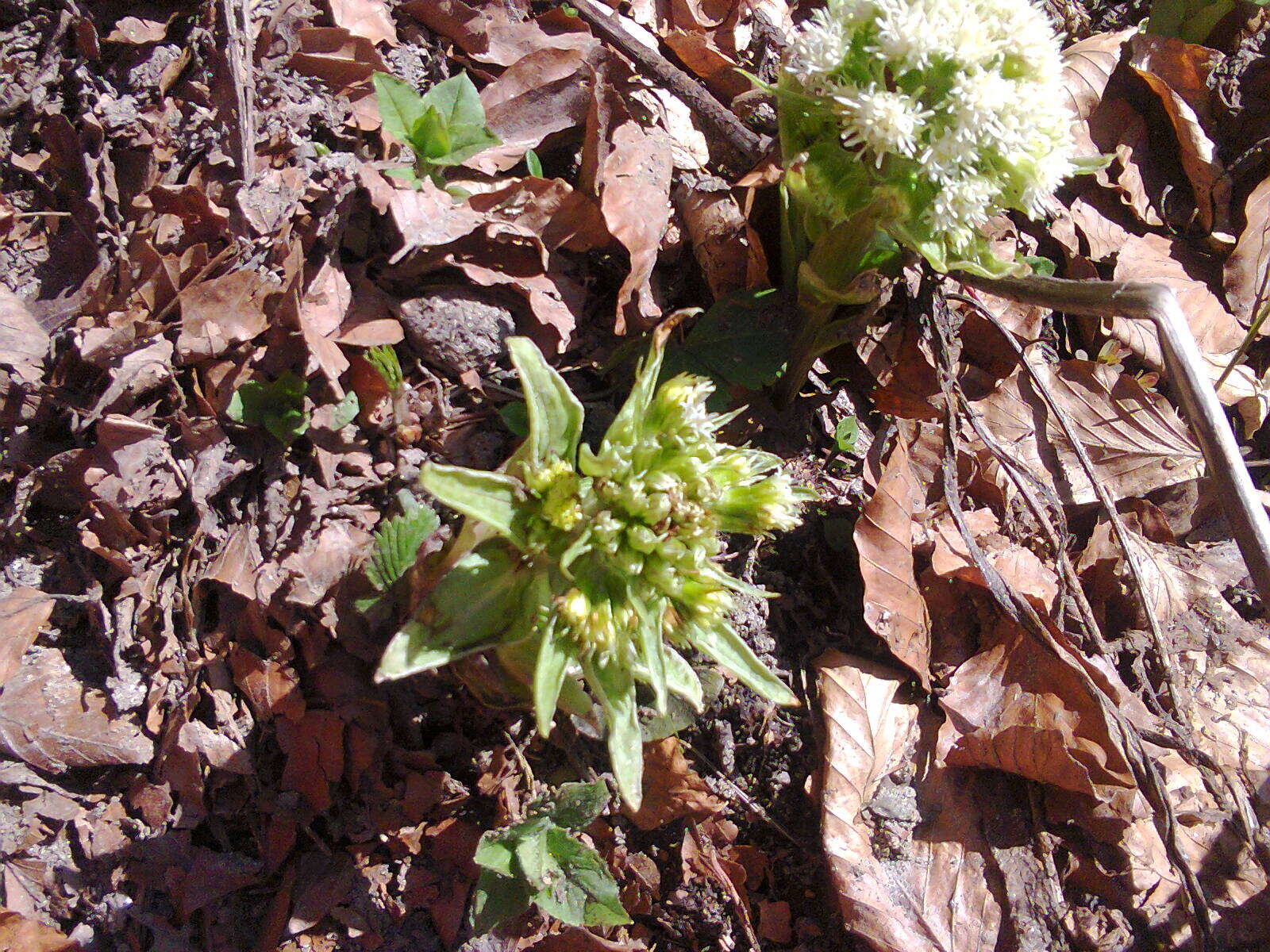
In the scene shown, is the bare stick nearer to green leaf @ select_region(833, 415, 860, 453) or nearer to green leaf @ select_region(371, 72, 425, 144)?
green leaf @ select_region(833, 415, 860, 453)

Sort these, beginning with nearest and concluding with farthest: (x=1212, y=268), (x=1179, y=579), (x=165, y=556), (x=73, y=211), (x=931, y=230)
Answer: (x=931, y=230), (x=165, y=556), (x=73, y=211), (x=1179, y=579), (x=1212, y=268)

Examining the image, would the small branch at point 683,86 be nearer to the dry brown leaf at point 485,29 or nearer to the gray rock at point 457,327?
the dry brown leaf at point 485,29

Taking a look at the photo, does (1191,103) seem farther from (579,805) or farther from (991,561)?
(579,805)

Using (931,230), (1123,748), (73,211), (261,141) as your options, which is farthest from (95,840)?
(1123,748)

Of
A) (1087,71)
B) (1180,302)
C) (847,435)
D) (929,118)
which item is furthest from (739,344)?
(1087,71)

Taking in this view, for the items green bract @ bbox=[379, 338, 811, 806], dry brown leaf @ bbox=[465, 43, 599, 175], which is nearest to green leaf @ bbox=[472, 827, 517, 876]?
green bract @ bbox=[379, 338, 811, 806]

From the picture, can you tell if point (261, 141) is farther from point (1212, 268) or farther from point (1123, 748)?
point (1212, 268)

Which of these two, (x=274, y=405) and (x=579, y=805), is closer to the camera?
(x=579, y=805)

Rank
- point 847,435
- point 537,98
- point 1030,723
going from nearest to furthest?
point 1030,723
point 537,98
point 847,435
